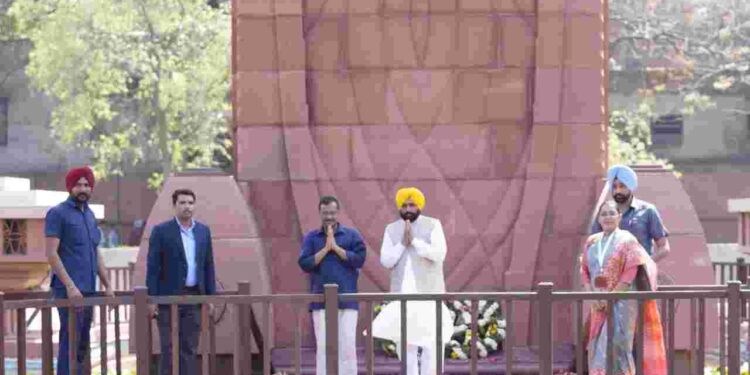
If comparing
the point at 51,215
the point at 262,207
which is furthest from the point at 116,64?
the point at 51,215

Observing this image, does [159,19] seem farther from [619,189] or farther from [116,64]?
[619,189]

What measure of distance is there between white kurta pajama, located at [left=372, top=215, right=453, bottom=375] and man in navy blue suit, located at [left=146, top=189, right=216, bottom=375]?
1174 millimetres

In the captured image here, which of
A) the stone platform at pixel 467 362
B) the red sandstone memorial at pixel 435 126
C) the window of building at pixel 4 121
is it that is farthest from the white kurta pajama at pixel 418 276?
the window of building at pixel 4 121

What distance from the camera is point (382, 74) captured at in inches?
496

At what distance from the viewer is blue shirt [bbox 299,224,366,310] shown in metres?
10.6

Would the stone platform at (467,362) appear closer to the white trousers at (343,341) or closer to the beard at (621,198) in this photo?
the white trousers at (343,341)

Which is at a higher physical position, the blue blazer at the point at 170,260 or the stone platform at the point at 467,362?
the blue blazer at the point at 170,260

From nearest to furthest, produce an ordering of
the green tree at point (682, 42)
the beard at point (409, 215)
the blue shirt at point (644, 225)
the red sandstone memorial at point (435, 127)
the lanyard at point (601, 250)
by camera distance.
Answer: the lanyard at point (601, 250)
the blue shirt at point (644, 225)
the beard at point (409, 215)
the red sandstone memorial at point (435, 127)
the green tree at point (682, 42)

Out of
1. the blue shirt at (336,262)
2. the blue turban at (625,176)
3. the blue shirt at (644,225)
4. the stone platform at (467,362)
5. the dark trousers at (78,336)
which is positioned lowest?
the stone platform at (467,362)

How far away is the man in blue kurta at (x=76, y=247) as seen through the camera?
407 inches

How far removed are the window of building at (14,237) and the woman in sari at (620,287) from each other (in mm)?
7438

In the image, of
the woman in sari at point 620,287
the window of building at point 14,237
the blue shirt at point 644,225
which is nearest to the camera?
the woman in sari at point 620,287

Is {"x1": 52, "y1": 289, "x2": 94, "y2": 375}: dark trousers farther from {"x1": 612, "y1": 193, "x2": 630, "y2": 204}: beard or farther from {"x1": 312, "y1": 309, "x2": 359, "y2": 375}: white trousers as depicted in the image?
{"x1": 612, "y1": 193, "x2": 630, "y2": 204}: beard

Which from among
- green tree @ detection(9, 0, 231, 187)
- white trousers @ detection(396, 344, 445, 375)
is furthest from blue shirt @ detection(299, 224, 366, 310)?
green tree @ detection(9, 0, 231, 187)
